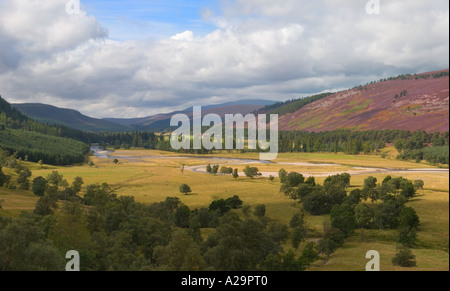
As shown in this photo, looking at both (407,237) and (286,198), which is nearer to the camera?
(407,237)

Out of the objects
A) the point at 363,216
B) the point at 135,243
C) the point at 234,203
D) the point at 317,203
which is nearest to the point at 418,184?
the point at 363,216

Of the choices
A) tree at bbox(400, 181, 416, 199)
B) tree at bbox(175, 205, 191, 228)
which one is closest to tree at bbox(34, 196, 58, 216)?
tree at bbox(175, 205, 191, 228)

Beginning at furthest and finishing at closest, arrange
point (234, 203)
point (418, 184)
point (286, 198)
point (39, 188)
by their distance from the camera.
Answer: point (286, 198) → point (234, 203) → point (39, 188) → point (418, 184)

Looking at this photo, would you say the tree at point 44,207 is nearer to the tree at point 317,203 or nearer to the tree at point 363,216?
the tree at point 317,203

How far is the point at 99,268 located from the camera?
1587 inches

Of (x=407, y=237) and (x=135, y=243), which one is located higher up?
(x=135, y=243)

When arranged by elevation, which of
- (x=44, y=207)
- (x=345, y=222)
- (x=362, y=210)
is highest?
(x=44, y=207)

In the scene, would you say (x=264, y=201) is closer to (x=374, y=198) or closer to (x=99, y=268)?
(x=374, y=198)

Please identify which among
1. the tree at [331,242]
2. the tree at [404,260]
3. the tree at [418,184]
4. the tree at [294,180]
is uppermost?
the tree at [418,184]

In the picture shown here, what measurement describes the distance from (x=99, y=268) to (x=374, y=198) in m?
73.8

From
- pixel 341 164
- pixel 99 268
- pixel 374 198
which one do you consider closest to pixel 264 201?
pixel 374 198

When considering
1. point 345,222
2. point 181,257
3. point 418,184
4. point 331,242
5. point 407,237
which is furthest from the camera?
point 418,184

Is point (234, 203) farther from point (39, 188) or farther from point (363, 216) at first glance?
Result: point (39, 188)

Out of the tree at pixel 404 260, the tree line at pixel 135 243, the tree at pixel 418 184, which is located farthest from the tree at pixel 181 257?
the tree at pixel 418 184
